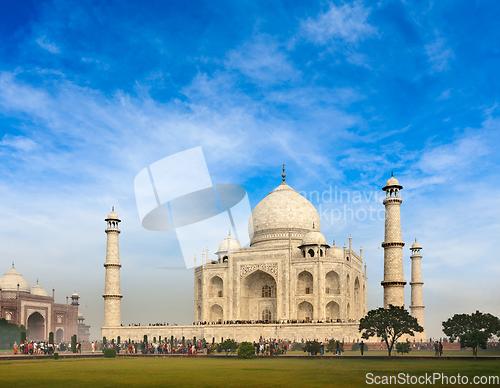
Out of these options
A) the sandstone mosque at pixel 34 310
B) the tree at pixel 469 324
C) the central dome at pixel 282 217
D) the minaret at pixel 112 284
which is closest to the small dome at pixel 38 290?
the sandstone mosque at pixel 34 310

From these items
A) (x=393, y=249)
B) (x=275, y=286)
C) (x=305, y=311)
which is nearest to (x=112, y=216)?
(x=275, y=286)

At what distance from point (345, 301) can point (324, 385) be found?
1157 inches

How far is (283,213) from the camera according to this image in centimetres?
4941

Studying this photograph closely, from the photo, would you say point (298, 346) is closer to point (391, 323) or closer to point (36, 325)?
point (391, 323)

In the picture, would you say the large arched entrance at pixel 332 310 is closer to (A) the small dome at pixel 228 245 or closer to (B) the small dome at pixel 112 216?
(A) the small dome at pixel 228 245

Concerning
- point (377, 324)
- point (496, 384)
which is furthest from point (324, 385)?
point (377, 324)

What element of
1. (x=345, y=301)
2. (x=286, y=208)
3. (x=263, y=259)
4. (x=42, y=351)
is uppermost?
(x=286, y=208)

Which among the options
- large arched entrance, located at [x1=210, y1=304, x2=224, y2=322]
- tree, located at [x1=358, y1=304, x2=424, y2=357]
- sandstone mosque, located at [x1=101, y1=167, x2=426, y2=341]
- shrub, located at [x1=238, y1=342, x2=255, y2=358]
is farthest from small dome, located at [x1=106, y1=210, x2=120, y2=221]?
tree, located at [x1=358, y1=304, x2=424, y2=357]

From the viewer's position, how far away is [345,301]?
4147 cm

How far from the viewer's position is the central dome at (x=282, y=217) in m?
48.8

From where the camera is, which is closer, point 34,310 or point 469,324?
point 469,324

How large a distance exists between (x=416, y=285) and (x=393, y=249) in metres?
15.0

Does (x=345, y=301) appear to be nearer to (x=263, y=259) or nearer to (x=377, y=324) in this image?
(x=263, y=259)

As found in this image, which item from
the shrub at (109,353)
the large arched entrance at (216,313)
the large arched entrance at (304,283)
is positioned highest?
the large arched entrance at (304,283)
